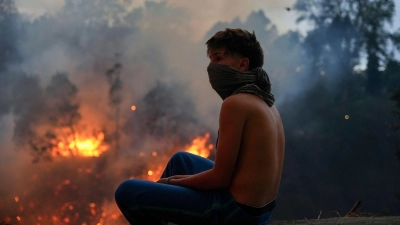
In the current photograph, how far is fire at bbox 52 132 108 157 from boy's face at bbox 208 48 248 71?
55.4ft

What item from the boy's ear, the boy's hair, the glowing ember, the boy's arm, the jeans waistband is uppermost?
the boy's hair

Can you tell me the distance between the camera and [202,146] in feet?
68.0

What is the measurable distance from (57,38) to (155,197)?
1706 cm

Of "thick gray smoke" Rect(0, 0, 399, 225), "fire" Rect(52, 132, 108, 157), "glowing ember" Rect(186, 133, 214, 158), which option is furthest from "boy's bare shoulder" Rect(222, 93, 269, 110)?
"glowing ember" Rect(186, 133, 214, 158)

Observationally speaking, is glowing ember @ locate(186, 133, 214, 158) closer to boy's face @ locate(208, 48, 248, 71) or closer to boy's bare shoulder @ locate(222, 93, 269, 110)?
boy's face @ locate(208, 48, 248, 71)

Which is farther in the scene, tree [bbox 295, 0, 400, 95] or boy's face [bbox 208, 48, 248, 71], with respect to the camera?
tree [bbox 295, 0, 400, 95]

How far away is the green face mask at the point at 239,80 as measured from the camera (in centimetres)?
246

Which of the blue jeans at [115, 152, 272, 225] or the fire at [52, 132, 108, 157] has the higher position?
the blue jeans at [115, 152, 272, 225]

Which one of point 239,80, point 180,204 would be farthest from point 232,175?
point 239,80

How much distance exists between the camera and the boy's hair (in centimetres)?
246

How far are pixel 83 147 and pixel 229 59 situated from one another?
17205 millimetres

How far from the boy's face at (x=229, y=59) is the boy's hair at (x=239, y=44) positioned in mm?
19

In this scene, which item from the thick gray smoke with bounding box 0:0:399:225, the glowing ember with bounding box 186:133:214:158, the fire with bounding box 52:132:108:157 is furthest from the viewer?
the glowing ember with bounding box 186:133:214:158

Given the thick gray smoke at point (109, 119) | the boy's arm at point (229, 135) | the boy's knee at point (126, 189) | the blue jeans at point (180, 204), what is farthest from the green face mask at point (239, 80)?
the thick gray smoke at point (109, 119)
